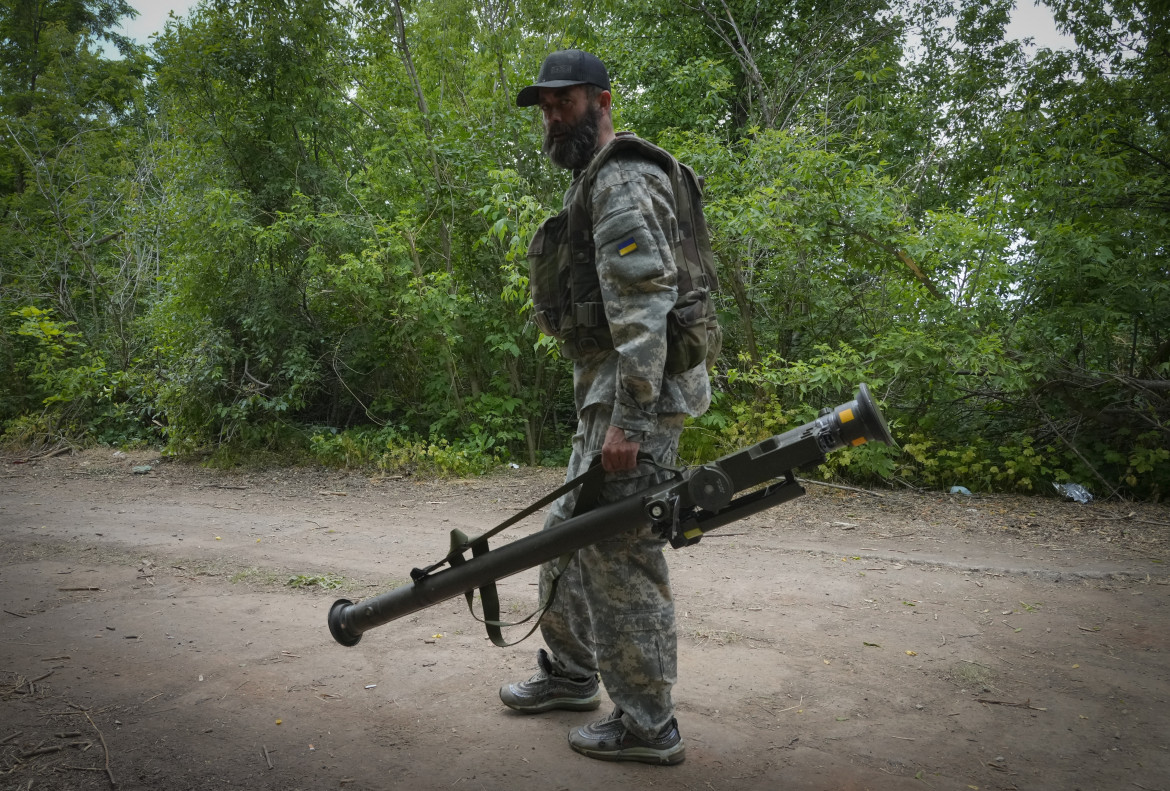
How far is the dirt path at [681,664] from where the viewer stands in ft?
8.68

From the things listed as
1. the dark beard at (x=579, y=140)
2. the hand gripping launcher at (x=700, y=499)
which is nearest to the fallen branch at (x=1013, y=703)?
the hand gripping launcher at (x=700, y=499)

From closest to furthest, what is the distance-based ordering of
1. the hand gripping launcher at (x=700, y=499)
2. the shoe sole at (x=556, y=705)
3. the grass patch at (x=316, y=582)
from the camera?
1. the hand gripping launcher at (x=700, y=499)
2. the shoe sole at (x=556, y=705)
3. the grass patch at (x=316, y=582)

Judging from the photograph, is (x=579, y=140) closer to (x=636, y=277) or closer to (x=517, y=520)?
(x=636, y=277)

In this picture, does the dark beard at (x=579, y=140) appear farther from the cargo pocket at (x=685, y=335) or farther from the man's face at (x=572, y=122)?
the cargo pocket at (x=685, y=335)

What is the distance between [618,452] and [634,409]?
0.49ft

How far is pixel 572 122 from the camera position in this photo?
282 centimetres

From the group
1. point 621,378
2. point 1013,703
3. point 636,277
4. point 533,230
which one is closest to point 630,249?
point 636,277

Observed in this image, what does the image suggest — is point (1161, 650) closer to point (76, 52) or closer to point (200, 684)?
point (200, 684)

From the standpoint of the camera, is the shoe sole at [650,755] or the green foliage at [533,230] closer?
the shoe sole at [650,755]

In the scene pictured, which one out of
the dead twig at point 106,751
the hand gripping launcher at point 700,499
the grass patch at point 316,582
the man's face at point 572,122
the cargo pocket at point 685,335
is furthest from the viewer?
the grass patch at point 316,582

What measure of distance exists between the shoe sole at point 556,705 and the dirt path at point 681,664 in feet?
0.11

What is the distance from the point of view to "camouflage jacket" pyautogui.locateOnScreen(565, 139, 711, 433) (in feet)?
8.28

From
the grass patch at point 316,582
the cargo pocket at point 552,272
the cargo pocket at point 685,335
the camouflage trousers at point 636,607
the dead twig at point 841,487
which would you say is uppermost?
the cargo pocket at point 552,272

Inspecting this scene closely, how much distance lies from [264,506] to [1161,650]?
21.8ft
